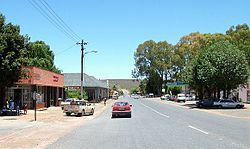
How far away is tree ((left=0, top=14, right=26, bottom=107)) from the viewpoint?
3616 cm

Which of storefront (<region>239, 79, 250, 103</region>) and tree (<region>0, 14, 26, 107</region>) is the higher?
tree (<region>0, 14, 26, 107</region>)

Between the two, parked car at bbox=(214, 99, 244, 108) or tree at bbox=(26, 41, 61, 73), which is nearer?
parked car at bbox=(214, 99, 244, 108)

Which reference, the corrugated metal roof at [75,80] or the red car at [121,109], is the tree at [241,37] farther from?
the red car at [121,109]

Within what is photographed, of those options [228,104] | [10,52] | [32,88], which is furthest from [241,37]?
[10,52]

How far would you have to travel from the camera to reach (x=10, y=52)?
36.6 meters

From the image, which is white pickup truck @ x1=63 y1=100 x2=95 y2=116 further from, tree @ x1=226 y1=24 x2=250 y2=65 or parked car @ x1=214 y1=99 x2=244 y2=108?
tree @ x1=226 y1=24 x2=250 y2=65

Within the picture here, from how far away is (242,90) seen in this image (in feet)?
254

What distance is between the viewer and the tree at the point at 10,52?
3616 cm

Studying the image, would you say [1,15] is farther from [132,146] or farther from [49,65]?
[49,65]

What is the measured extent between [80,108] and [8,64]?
26.1 ft

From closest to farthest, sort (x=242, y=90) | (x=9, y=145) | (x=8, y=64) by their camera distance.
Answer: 1. (x=9, y=145)
2. (x=8, y=64)
3. (x=242, y=90)

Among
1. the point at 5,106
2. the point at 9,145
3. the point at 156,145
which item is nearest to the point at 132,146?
A: the point at 156,145

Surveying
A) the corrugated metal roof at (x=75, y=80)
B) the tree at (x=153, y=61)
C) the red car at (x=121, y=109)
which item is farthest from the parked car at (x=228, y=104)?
the tree at (x=153, y=61)

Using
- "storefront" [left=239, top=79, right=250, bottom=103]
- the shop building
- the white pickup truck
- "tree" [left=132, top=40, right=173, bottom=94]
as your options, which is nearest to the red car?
the white pickup truck
